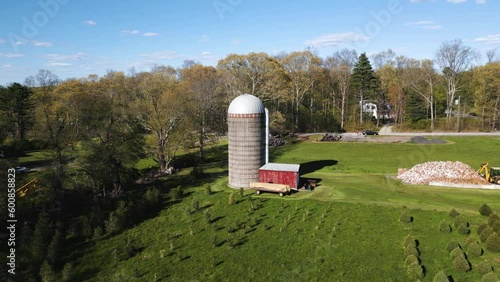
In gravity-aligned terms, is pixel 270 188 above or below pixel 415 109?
below

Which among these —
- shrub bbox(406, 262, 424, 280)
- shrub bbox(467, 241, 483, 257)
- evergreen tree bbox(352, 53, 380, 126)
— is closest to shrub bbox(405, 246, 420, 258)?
shrub bbox(406, 262, 424, 280)

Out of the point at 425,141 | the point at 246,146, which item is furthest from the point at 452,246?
the point at 425,141

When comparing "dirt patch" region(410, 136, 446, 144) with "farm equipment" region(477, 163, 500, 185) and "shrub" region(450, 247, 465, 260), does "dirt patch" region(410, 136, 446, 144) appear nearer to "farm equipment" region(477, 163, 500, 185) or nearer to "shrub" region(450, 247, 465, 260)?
"farm equipment" region(477, 163, 500, 185)

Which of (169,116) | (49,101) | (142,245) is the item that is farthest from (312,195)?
(49,101)

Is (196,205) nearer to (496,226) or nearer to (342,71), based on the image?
(496,226)

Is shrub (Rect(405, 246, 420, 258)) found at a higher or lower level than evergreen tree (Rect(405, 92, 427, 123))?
lower

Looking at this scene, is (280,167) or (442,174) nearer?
(280,167)
